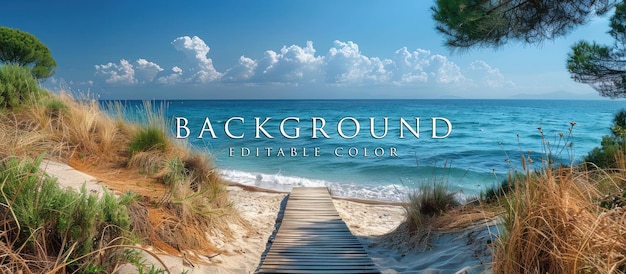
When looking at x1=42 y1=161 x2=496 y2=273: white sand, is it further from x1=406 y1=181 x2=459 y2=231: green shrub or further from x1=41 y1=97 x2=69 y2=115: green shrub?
x1=41 y1=97 x2=69 y2=115: green shrub

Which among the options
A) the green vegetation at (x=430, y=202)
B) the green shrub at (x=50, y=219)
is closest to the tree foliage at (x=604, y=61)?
the green vegetation at (x=430, y=202)

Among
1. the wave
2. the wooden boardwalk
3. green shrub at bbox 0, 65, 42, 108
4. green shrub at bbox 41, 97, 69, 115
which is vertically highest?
green shrub at bbox 0, 65, 42, 108

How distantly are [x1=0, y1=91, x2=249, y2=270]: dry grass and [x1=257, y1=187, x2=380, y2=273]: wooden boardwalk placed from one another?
642 millimetres

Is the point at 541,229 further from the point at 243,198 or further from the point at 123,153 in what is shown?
the point at 243,198

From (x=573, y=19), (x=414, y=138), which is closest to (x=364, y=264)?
(x=573, y=19)

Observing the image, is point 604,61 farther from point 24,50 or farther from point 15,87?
point 24,50

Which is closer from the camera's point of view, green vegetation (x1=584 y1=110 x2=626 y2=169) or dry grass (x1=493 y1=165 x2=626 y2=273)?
dry grass (x1=493 y1=165 x2=626 y2=273)

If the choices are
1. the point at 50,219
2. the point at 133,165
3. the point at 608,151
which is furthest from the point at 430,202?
the point at 50,219

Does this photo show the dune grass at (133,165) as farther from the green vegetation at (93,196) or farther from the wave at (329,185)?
the wave at (329,185)

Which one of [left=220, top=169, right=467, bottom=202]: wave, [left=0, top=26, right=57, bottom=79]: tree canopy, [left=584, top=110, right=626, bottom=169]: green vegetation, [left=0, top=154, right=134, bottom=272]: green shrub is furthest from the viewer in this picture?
[left=0, top=26, right=57, bottom=79]: tree canopy

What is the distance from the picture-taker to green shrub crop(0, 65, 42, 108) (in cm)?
733

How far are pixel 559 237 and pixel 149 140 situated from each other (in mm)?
5419

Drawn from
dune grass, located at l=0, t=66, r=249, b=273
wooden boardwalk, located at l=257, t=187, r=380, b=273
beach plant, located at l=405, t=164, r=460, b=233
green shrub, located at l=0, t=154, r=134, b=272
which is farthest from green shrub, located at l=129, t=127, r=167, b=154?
beach plant, located at l=405, t=164, r=460, b=233

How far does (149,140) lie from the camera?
6.49 meters
